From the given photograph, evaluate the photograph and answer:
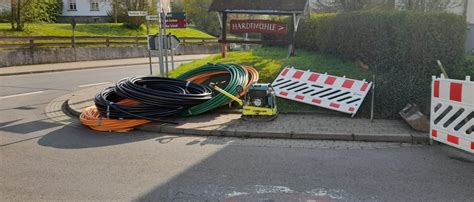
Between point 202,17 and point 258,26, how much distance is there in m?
37.5

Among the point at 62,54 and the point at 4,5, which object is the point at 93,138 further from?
the point at 4,5

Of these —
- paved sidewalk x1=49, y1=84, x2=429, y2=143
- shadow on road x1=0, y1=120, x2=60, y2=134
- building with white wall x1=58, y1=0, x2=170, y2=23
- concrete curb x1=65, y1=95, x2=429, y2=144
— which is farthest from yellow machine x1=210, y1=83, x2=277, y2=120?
building with white wall x1=58, y1=0, x2=170, y2=23

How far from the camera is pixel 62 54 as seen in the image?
22.7 meters

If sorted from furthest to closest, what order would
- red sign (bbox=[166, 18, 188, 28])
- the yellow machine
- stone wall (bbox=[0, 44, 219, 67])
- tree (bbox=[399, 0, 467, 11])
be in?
stone wall (bbox=[0, 44, 219, 67])
tree (bbox=[399, 0, 467, 11])
red sign (bbox=[166, 18, 188, 28])
the yellow machine

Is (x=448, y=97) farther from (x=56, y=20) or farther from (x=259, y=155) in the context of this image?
(x=56, y=20)

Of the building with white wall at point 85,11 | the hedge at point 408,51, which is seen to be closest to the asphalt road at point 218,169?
the hedge at point 408,51

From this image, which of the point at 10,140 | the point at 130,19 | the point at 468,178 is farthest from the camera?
the point at 130,19

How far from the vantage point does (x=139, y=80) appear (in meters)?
8.84

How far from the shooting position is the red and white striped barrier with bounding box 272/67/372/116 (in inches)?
321

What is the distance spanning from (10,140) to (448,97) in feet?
23.2

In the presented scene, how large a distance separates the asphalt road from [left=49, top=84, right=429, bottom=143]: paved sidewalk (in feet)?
0.71

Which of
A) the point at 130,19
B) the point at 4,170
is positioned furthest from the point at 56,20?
the point at 4,170

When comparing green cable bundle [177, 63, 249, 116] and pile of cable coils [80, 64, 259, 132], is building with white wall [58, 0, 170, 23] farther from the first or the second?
pile of cable coils [80, 64, 259, 132]

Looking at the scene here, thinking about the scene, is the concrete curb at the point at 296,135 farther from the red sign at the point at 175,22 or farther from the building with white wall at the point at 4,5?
the building with white wall at the point at 4,5
